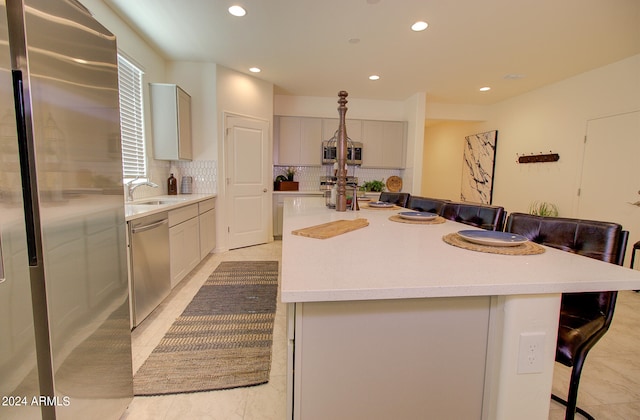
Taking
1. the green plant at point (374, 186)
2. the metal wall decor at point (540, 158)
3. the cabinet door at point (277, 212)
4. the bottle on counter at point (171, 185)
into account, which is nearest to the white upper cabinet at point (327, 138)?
the green plant at point (374, 186)

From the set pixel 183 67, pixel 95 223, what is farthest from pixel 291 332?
pixel 183 67

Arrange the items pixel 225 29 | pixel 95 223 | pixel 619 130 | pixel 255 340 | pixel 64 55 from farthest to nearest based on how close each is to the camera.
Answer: pixel 619 130 → pixel 225 29 → pixel 255 340 → pixel 95 223 → pixel 64 55

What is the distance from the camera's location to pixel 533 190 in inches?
176

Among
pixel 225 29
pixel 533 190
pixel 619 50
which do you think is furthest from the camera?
pixel 533 190

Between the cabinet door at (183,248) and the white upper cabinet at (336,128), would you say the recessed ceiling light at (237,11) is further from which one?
the white upper cabinet at (336,128)

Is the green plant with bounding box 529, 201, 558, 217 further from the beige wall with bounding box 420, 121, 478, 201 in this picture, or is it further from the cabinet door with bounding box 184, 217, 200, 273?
the cabinet door with bounding box 184, 217, 200, 273

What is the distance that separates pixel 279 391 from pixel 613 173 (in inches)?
177

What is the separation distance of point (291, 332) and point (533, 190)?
5.22 metres

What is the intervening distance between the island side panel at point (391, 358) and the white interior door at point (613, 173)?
3923 mm

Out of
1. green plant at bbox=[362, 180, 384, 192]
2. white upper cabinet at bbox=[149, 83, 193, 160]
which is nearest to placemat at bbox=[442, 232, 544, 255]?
white upper cabinet at bbox=[149, 83, 193, 160]

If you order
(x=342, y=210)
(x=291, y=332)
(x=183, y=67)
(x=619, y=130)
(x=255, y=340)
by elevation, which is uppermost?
(x=183, y=67)

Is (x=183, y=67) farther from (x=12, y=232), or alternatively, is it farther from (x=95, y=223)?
(x=12, y=232)

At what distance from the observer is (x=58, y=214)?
862mm

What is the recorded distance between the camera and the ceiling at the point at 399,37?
8.04ft
